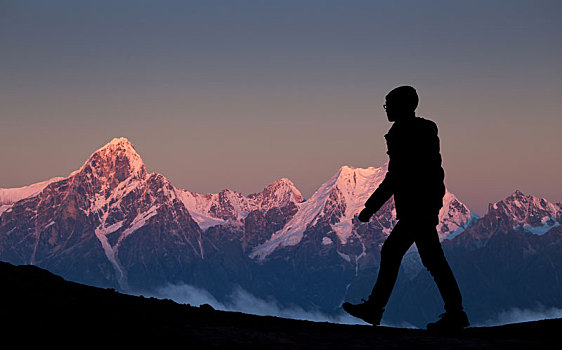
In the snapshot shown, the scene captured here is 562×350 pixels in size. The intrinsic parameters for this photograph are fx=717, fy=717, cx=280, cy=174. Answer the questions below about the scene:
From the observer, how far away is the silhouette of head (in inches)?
507

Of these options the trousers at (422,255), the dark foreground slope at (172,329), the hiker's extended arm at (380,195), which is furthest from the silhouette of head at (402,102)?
the dark foreground slope at (172,329)

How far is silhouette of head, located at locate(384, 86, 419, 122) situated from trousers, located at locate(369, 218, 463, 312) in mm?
1927

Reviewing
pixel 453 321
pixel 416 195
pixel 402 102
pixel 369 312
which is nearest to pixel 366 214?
pixel 416 195

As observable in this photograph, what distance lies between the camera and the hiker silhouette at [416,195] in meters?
12.4

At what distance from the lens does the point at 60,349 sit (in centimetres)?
977

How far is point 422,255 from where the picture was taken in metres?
12.7

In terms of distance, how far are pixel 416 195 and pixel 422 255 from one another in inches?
43.9

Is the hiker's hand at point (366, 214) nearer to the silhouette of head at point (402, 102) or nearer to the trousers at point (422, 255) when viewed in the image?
the trousers at point (422, 255)

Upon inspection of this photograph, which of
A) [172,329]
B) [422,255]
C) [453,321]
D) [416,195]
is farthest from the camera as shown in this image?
[422,255]

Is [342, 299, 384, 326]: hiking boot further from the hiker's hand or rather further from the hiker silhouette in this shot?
the hiker's hand

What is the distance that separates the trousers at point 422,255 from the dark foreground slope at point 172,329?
72cm

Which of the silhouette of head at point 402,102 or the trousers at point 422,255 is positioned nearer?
the trousers at point 422,255

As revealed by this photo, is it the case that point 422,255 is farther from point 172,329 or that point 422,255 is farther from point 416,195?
point 172,329

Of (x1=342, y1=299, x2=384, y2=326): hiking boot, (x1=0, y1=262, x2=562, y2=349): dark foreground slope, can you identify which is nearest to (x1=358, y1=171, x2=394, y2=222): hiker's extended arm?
(x1=342, y1=299, x2=384, y2=326): hiking boot
